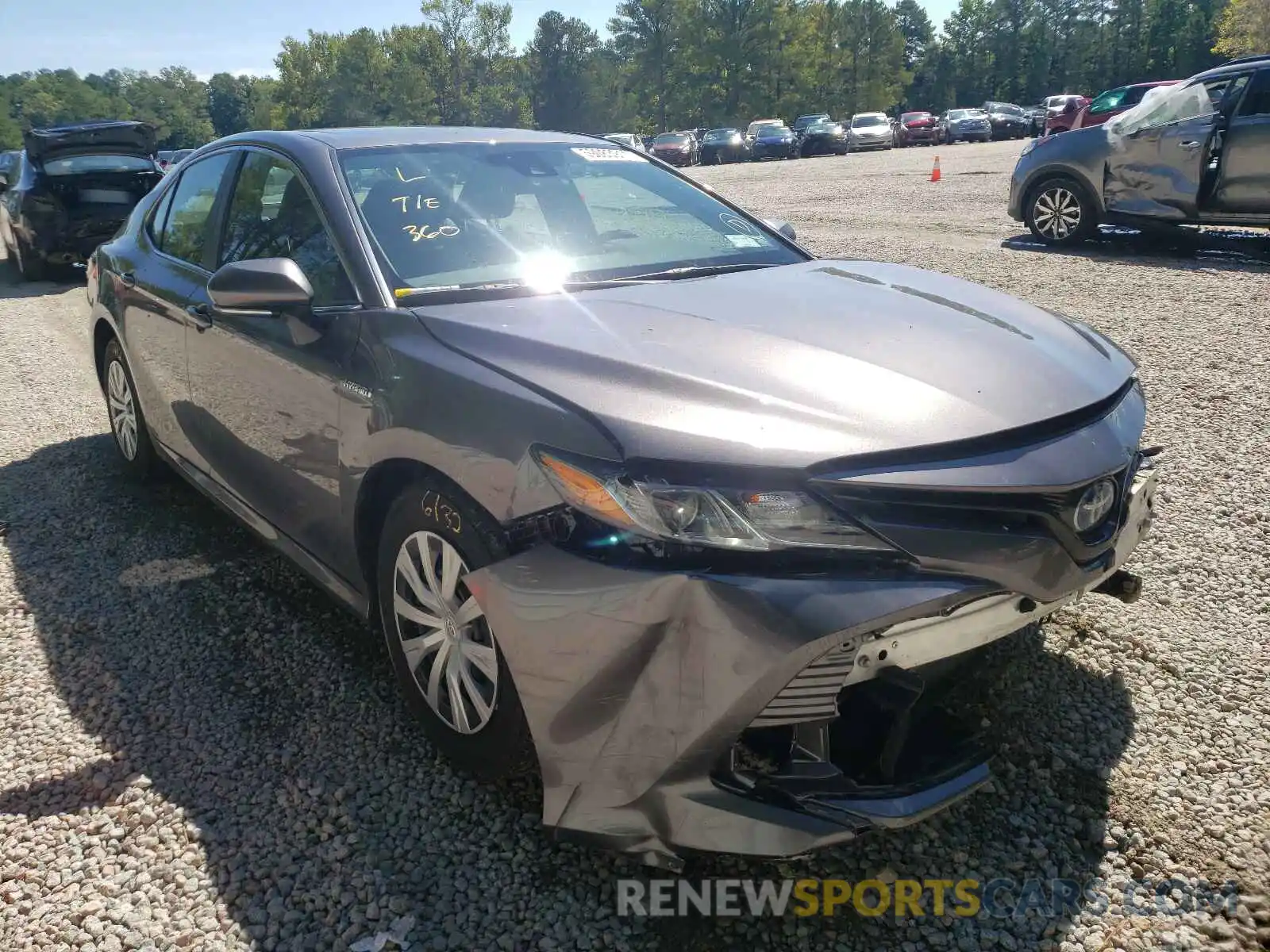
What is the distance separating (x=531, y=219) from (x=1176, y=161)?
8318 millimetres

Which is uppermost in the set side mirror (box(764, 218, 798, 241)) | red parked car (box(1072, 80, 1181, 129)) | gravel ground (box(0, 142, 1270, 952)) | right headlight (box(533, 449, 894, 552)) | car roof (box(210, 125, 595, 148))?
red parked car (box(1072, 80, 1181, 129))

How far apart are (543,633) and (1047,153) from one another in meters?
9.93

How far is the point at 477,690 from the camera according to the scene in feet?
7.78

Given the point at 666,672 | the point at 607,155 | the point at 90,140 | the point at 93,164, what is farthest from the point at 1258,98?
the point at 90,140

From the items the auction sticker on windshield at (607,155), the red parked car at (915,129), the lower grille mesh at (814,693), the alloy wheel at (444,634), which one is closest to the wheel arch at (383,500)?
the alloy wheel at (444,634)

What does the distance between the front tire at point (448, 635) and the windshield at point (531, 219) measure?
2.34 feet

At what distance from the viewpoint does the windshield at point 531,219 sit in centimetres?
288

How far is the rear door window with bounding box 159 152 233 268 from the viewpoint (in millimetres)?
3865

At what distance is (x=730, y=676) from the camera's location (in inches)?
71.1

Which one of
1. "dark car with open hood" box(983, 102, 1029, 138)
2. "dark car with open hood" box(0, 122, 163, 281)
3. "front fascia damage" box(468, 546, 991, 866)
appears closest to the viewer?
"front fascia damage" box(468, 546, 991, 866)

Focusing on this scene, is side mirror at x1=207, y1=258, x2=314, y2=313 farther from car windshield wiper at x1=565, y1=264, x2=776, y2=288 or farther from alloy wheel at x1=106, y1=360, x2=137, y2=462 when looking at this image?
alloy wheel at x1=106, y1=360, x2=137, y2=462

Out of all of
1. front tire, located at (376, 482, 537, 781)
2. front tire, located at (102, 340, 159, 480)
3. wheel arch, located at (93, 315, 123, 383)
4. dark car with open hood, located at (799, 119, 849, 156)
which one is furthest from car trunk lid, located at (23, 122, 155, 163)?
dark car with open hood, located at (799, 119, 849, 156)

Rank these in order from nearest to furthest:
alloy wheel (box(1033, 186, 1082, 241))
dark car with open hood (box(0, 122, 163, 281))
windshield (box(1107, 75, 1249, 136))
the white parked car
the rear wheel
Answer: windshield (box(1107, 75, 1249, 136)), alloy wheel (box(1033, 186, 1082, 241)), dark car with open hood (box(0, 122, 163, 281)), the rear wheel, the white parked car

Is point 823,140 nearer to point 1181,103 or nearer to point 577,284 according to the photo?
point 1181,103
